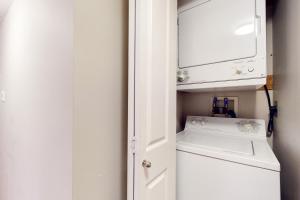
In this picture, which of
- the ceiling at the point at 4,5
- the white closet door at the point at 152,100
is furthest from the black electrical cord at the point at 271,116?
the ceiling at the point at 4,5

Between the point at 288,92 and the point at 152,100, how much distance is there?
862 millimetres

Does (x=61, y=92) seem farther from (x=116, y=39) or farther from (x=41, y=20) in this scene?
(x=41, y=20)

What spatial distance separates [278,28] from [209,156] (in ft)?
3.63

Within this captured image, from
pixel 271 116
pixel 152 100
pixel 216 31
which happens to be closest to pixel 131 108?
pixel 152 100

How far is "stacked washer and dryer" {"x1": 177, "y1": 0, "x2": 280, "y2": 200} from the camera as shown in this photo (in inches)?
38.6

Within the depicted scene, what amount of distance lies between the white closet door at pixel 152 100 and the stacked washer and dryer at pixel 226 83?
0.21 m

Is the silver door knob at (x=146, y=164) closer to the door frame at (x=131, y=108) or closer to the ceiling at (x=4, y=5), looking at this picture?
the door frame at (x=131, y=108)

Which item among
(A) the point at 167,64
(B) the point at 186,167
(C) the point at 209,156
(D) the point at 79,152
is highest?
(A) the point at 167,64

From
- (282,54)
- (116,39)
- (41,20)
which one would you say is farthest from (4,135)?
(282,54)

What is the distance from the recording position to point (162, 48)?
110 cm

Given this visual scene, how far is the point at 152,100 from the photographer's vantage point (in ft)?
3.24

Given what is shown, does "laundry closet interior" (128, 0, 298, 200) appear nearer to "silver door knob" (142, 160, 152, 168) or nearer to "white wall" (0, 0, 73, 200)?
"silver door knob" (142, 160, 152, 168)

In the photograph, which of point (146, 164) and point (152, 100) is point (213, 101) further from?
point (146, 164)

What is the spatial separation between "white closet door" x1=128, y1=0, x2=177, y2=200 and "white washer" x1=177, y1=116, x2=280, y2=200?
0.10 metres
